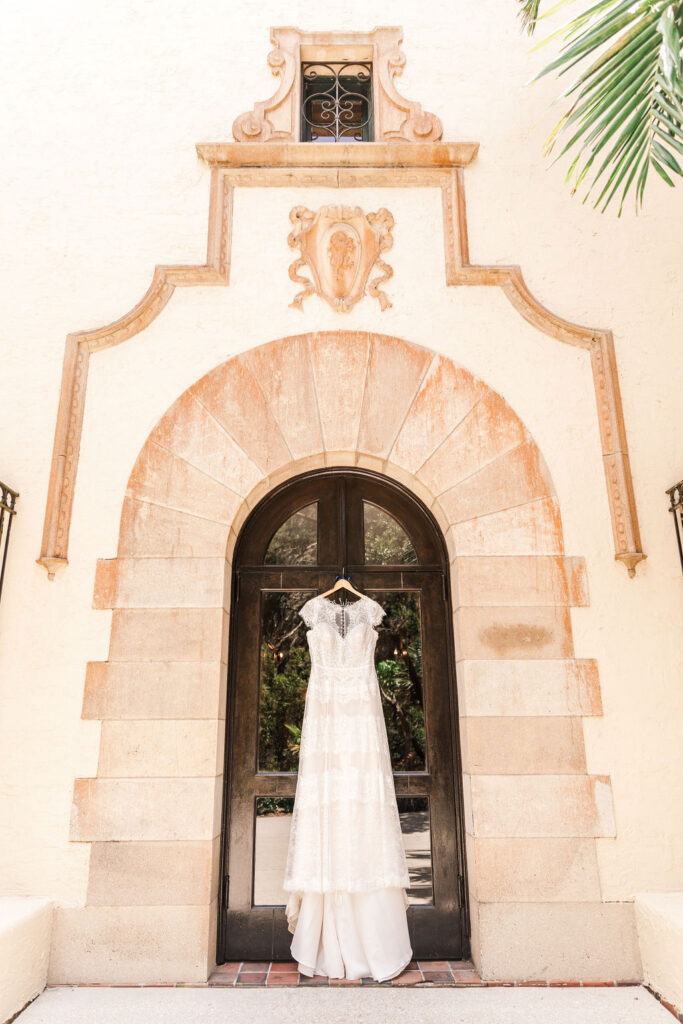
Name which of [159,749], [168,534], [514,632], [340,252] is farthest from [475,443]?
[159,749]

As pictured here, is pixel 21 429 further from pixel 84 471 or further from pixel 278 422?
pixel 278 422

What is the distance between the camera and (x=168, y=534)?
4.17 meters

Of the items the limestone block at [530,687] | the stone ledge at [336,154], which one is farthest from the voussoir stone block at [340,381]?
the limestone block at [530,687]

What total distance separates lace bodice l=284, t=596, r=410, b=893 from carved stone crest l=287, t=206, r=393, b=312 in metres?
2.15

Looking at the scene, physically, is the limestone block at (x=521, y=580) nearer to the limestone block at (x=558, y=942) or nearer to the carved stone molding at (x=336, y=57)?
the limestone block at (x=558, y=942)

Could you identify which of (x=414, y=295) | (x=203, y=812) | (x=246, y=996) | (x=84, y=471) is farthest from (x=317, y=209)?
(x=246, y=996)

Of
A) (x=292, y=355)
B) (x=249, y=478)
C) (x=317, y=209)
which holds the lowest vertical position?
(x=249, y=478)

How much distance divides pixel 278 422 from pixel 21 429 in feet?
5.60

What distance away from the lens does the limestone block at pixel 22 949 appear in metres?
3.17

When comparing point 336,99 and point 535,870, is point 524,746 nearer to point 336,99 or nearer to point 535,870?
point 535,870

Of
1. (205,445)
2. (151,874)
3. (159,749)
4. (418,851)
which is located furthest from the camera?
(205,445)

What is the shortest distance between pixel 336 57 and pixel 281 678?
487 cm

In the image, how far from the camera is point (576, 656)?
397cm

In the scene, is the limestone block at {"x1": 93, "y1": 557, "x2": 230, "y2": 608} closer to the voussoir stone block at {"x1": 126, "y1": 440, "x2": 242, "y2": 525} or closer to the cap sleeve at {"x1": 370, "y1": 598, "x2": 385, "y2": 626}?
the voussoir stone block at {"x1": 126, "y1": 440, "x2": 242, "y2": 525}
